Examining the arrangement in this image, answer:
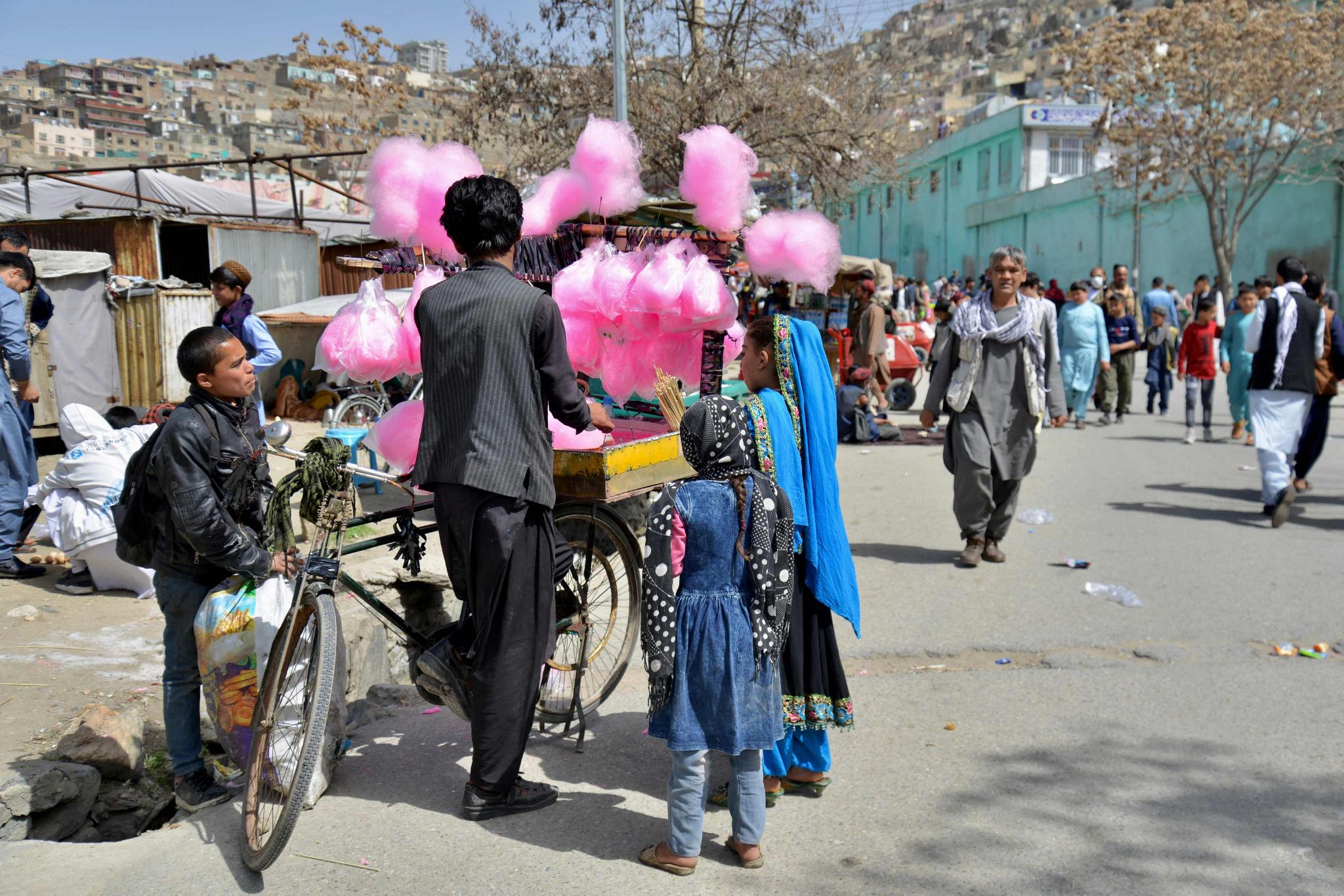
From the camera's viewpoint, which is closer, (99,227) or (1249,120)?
(99,227)

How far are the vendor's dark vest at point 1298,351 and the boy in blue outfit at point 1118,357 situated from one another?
581 cm

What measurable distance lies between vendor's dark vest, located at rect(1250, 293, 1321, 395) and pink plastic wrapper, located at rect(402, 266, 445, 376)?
6.57 m

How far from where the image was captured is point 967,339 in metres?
6.62

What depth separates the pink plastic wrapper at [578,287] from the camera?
4.02 metres

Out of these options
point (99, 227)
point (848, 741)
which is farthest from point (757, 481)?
point (99, 227)

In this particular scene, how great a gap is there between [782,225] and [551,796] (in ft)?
7.35

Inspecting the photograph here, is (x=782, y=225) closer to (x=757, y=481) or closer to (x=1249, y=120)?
(x=757, y=481)

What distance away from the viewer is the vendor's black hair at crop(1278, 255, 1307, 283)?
317 inches

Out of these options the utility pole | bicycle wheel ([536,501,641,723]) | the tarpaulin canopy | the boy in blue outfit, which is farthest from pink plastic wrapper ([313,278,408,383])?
the tarpaulin canopy

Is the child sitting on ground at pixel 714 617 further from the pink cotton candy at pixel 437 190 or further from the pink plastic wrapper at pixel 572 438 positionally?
the pink cotton candy at pixel 437 190

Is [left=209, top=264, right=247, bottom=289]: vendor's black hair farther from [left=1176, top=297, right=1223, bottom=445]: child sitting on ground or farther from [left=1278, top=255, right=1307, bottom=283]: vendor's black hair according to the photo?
[left=1176, top=297, right=1223, bottom=445]: child sitting on ground

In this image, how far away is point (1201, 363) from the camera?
12.2 meters

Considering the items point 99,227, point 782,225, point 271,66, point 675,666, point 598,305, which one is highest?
point 271,66

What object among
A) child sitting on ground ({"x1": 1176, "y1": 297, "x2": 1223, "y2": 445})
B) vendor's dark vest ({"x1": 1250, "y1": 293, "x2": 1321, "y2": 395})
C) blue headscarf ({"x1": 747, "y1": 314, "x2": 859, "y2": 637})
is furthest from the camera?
child sitting on ground ({"x1": 1176, "y1": 297, "x2": 1223, "y2": 445})
